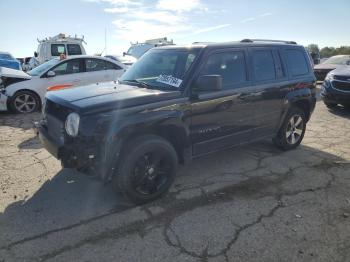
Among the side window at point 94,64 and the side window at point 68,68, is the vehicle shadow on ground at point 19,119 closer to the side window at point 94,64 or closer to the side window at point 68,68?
the side window at point 68,68

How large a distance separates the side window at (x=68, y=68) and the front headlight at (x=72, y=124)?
6.48 metres

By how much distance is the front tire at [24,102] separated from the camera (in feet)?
30.0

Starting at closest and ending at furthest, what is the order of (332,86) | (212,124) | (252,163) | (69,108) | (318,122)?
(69,108) → (212,124) → (252,163) → (318,122) → (332,86)

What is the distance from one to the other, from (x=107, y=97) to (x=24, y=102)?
639 cm

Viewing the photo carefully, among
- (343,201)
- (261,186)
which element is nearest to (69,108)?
(261,186)

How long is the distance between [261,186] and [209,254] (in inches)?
70.1

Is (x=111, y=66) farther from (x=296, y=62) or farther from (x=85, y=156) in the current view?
(x=85, y=156)

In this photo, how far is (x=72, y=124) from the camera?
3.61 m

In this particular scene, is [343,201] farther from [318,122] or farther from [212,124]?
[318,122]

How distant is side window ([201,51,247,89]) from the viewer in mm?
4488

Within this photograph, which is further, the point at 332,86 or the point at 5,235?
the point at 332,86

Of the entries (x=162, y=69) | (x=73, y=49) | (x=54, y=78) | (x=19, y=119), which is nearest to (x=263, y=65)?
(x=162, y=69)

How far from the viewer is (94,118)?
351 centimetres

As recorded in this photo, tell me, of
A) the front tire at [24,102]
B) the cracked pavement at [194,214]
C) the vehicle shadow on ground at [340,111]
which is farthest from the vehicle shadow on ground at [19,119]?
the vehicle shadow on ground at [340,111]
